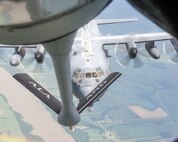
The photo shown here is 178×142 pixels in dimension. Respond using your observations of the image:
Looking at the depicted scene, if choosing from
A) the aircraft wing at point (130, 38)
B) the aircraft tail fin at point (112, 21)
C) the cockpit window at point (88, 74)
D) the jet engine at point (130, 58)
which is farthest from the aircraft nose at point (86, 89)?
the aircraft tail fin at point (112, 21)

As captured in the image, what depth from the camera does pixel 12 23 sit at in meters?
0.47

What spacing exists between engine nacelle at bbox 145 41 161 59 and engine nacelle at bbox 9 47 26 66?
148cm

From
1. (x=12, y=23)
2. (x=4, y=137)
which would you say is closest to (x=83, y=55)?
(x=4, y=137)

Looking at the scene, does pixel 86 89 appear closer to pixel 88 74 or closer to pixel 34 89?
pixel 88 74

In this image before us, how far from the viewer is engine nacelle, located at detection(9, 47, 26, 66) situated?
430 centimetres

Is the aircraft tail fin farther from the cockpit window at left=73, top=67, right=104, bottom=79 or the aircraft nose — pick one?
the aircraft nose

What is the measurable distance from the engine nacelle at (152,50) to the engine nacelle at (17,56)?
148 cm

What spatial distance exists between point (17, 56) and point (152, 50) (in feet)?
5.13

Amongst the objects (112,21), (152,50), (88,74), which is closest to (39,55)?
(88,74)

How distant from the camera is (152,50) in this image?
4645 mm

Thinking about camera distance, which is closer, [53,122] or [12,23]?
[12,23]

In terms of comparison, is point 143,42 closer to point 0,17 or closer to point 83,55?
point 83,55

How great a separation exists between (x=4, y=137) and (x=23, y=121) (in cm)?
26

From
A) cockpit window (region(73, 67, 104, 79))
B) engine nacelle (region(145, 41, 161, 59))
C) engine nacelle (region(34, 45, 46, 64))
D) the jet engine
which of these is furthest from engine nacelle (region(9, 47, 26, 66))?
engine nacelle (region(145, 41, 161, 59))
